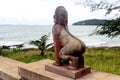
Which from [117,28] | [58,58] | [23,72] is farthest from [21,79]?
[117,28]

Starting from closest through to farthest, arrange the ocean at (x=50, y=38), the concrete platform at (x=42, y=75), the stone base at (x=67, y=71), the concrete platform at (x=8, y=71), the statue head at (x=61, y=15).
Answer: the stone base at (x=67, y=71) → the concrete platform at (x=42, y=75) → the statue head at (x=61, y=15) → the concrete platform at (x=8, y=71) → the ocean at (x=50, y=38)

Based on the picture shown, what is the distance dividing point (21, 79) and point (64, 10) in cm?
184

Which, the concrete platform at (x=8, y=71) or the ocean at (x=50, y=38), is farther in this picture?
the ocean at (x=50, y=38)

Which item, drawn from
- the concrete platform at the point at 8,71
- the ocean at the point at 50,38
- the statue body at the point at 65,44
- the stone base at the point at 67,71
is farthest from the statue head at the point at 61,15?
the ocean at the point at 50,38

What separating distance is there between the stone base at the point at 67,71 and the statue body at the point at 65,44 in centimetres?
10

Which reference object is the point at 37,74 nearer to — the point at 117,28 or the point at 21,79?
the point at 21,79

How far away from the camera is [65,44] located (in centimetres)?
412

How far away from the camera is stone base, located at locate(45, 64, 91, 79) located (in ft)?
12.7

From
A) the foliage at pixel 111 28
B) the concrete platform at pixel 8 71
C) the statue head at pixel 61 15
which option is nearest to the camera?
the statue head at pixel 61 15

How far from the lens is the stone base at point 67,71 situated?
12.7 feet

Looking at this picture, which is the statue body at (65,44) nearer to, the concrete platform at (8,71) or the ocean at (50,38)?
the concrete platform at (8,71)

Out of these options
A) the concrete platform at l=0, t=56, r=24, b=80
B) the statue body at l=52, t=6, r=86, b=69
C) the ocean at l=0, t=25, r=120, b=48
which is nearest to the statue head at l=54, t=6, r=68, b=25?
the statue body at l=52, t=6, r=86, b=69

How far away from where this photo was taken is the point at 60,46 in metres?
4.26

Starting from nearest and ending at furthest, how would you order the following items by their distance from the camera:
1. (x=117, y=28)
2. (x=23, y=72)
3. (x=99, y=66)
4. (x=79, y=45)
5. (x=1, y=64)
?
(x=79, y=45), (x=23, y=72), (x=1, y=64), (x=99, y=66), (x=117, y=28)
